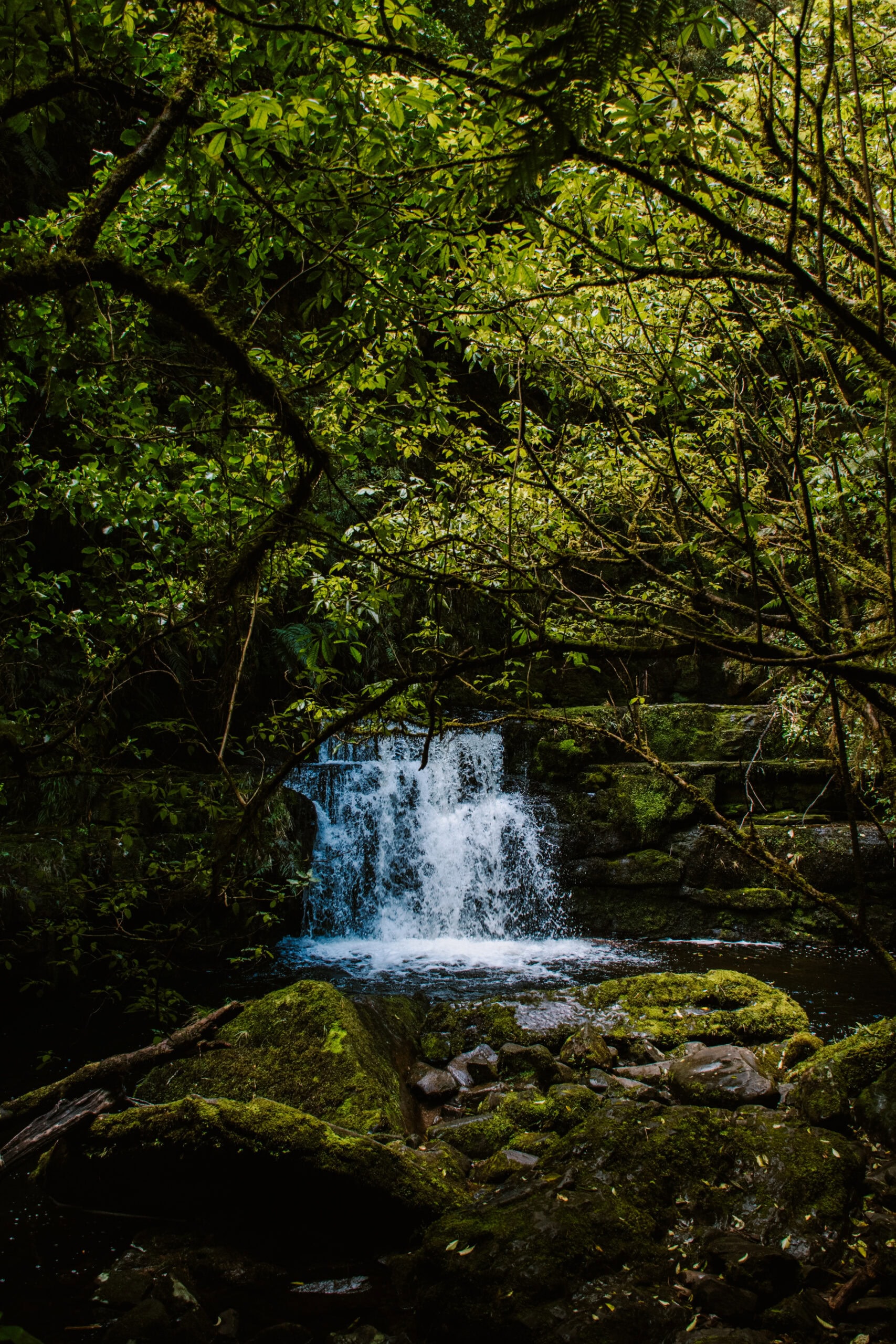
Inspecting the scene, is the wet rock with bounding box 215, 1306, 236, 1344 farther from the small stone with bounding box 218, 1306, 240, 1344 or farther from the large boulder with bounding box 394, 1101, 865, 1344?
the large boulder with bounding box 394, 1101, 865, 1344

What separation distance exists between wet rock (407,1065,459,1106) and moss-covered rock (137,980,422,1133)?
0.21 meters

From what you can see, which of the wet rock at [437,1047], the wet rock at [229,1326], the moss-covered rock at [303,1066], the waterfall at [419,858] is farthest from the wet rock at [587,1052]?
the waterfall at [419,858]

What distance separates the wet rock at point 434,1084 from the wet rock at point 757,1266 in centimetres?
237

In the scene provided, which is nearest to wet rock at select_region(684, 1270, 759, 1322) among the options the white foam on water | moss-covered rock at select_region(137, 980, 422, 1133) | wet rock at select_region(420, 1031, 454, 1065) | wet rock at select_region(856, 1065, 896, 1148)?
wet rock at select_region(856, 1065, 896, 1148)

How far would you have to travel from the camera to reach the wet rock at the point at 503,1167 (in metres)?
3.76

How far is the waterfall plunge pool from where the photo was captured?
27.6ft

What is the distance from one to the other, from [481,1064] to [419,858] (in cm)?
530

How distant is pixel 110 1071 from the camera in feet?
13.0

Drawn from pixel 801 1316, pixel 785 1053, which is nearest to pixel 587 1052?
pixel 785 1053

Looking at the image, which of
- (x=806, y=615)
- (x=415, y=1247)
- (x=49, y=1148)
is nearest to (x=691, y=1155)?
(x=415, y=1247)

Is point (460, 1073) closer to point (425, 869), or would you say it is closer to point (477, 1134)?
point (477, 1134)

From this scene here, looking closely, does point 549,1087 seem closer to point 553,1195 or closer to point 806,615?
point 553,1195

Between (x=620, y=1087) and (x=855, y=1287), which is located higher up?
(x=855, y=1287)

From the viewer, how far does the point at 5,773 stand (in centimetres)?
317
